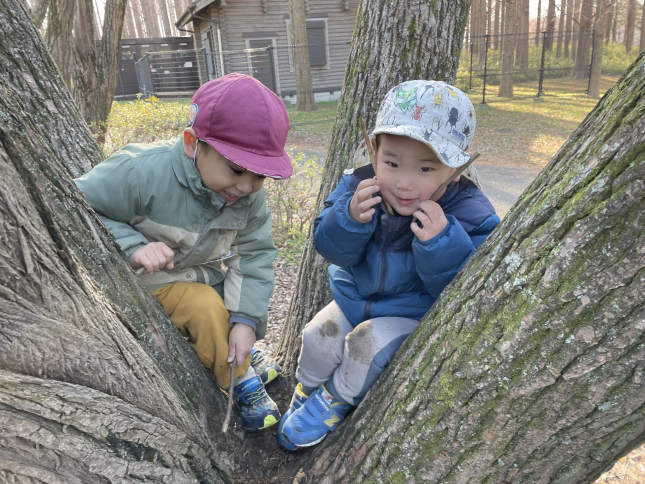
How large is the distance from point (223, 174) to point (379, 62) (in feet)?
3.14

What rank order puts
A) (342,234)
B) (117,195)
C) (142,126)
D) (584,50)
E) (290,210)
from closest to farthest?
(342,234)
(117,195)
(290,210)
(142,126)
(584,50)

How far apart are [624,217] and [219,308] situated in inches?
59.0

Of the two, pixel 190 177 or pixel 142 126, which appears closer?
pixel 190 177

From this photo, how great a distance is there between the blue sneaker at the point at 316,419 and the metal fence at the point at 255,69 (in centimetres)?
1394

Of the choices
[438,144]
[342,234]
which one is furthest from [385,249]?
[438,144]

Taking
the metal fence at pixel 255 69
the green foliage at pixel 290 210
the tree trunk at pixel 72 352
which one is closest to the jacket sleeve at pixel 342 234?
the tree trunk at pixel 72 352

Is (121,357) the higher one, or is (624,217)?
(624,217)

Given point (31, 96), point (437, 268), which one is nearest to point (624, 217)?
point (437, 268)

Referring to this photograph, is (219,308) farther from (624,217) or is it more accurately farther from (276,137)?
(624,217)

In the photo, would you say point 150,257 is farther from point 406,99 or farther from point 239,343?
point 406,99

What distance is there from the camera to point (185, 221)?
188 centimetres

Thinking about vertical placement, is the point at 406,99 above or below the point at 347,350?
above

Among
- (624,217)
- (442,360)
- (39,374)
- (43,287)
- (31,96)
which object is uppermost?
(31,96)

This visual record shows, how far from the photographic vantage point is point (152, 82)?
21031mm
